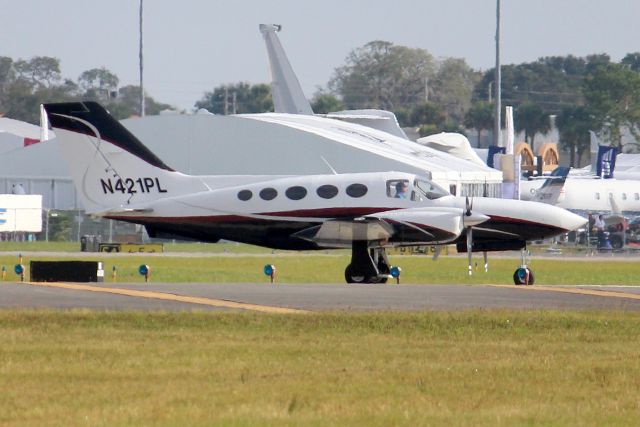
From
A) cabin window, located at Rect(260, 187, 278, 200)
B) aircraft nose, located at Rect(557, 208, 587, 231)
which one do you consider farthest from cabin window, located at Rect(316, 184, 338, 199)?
aircraft nose, located at Rect(557, 208, 587, 231)

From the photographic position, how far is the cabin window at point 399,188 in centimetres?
3197

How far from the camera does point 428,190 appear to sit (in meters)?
32.0

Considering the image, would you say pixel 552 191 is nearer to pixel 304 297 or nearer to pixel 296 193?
pixel 296 193

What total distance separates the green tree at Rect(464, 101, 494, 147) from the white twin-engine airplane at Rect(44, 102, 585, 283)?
158 meters

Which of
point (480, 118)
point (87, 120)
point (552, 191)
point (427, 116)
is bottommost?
point (552, 191)

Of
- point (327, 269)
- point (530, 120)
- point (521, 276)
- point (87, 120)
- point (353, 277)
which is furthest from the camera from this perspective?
point (530, 120)

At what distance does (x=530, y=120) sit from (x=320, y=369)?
180m

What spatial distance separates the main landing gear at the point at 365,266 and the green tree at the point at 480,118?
159 meters

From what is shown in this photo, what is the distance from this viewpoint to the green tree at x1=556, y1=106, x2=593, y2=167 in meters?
179

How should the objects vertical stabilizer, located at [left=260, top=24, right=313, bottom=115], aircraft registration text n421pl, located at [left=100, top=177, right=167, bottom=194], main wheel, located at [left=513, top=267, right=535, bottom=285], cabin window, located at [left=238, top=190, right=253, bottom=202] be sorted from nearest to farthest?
main wheel, located at [left=513, top=267, right=535, bottom=285], cabin window, located at [left=238, top=190, right=253, bottom=202], aircraft registration text n421pl, located at [left=100, top=177, right=167, bottom=194], vertical stabilizer, located at [left=260, top=24, right=313, bottom=115]

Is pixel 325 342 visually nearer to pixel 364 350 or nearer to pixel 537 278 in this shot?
pixel 364 350

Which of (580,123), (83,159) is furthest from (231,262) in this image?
(580,123)

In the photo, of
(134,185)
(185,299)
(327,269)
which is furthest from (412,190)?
(327,269)

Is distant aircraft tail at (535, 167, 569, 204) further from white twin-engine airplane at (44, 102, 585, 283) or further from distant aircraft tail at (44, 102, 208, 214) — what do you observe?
distant aircraft tail at (44, 102, 208, 214)
